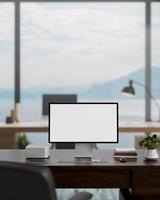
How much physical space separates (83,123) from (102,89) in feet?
10.3

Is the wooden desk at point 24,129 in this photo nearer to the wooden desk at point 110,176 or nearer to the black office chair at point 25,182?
the wooden desk at point 110,176

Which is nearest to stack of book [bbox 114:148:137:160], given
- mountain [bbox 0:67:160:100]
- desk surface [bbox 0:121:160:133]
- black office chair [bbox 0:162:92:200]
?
black office chair [bbox 0:162:92:200]

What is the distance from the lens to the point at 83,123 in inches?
91.4

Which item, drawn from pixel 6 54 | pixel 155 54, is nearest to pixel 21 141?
pixel 6 54

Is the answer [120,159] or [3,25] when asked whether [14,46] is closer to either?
[3,25]

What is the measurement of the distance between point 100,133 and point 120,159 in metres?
0.16

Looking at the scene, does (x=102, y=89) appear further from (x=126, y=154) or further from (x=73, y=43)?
(x=126, y=154)

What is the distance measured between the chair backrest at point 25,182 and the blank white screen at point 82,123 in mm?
935

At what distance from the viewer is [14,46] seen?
535 centimetres

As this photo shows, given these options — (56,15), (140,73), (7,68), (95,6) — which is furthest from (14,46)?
(140,73)

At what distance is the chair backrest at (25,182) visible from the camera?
132 cm

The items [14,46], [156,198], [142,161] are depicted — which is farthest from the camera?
[14,46]

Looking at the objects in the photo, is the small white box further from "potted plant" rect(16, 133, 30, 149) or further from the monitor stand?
"potted plant" rect(16, 133, 30, 149)

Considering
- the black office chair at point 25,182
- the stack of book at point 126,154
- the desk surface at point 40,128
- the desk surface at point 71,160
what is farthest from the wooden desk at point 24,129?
the black office chair at point 25,182
